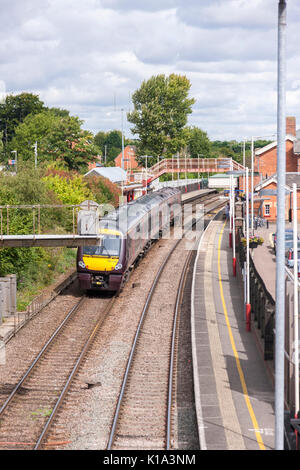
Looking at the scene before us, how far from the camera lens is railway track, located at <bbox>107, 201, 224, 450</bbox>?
13000 millimetres

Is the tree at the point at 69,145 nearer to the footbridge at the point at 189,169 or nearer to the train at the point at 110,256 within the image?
the footbridge at the point at 189,169

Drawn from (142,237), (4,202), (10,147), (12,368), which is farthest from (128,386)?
(10,147)

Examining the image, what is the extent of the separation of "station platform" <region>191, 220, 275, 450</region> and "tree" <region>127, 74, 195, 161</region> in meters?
53.3

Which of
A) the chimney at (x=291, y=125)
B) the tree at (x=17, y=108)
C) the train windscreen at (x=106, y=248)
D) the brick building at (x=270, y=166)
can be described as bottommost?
the train windscreen at (x=106, y=248)

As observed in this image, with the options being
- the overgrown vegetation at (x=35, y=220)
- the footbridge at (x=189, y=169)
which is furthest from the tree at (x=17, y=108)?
the overgrown vegetation at (x=35, y=220)

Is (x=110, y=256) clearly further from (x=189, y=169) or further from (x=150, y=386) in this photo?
(x=189, y=169)

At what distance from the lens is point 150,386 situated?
16219mm

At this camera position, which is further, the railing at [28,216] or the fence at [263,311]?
the railing at [28,216]

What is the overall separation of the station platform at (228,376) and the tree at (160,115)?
53.3m

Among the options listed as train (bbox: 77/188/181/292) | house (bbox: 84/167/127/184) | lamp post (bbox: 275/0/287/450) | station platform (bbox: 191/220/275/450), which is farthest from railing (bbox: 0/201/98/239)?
house (bbox: 84/167/127/184)

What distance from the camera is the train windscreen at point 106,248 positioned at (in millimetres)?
25391

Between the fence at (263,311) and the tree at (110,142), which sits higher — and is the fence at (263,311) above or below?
below
